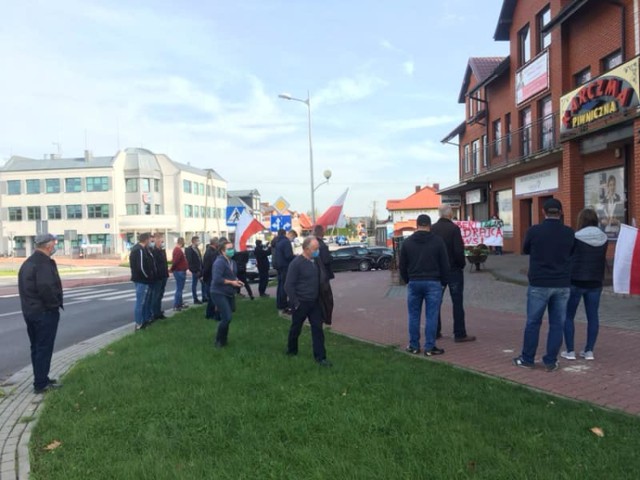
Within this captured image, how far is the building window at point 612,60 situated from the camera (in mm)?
14648

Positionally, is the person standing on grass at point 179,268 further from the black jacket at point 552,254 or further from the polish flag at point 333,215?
the black jacket at point 552,254

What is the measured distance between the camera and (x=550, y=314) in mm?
5855

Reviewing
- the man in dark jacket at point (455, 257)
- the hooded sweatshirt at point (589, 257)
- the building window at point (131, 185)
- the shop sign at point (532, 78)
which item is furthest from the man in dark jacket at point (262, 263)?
the building window at point (131, 185)

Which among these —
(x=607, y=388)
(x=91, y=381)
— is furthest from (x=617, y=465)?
(x=91, y=381)

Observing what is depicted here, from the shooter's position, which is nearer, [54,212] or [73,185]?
[73,185]

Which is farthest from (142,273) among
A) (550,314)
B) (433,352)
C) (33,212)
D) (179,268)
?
Result: (33,212)

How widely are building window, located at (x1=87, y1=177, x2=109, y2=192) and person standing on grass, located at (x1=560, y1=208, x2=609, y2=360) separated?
2675 inches

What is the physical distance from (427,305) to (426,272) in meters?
0.44

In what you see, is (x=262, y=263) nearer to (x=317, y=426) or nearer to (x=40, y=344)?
(x=40, y=344)

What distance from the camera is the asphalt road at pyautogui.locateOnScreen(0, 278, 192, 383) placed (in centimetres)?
869

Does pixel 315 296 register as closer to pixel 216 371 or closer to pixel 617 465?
pixel 216 371

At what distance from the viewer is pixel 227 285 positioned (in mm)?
7570

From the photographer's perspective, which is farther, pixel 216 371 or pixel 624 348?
pixel 624 348

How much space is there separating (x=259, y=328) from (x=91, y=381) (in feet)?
11.3
